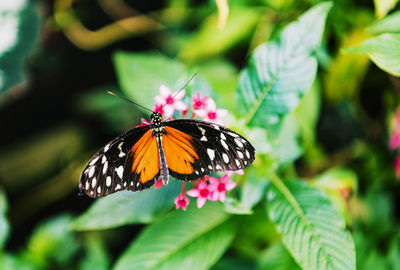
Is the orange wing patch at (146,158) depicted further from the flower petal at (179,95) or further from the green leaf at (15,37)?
the green leaf at (15,37)

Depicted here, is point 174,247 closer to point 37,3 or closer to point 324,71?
point 324,71

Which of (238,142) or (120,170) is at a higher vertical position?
(120,170)

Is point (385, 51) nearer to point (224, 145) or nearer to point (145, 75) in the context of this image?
point (224, 145)

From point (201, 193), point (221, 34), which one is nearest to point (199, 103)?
point (201, 193)

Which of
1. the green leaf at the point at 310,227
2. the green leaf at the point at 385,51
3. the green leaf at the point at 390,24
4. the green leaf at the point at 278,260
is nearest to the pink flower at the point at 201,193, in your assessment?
the green leaf at the point at 310,227

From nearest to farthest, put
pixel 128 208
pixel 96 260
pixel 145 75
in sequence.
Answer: pixel 128 208
pixel 145 75
pixel 96 260

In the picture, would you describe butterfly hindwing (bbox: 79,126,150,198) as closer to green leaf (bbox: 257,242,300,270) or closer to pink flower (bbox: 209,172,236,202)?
pink flower (bbox: 209,172,236,202)

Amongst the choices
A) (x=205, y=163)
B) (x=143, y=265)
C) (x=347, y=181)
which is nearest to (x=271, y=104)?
(x=205, y=163)
